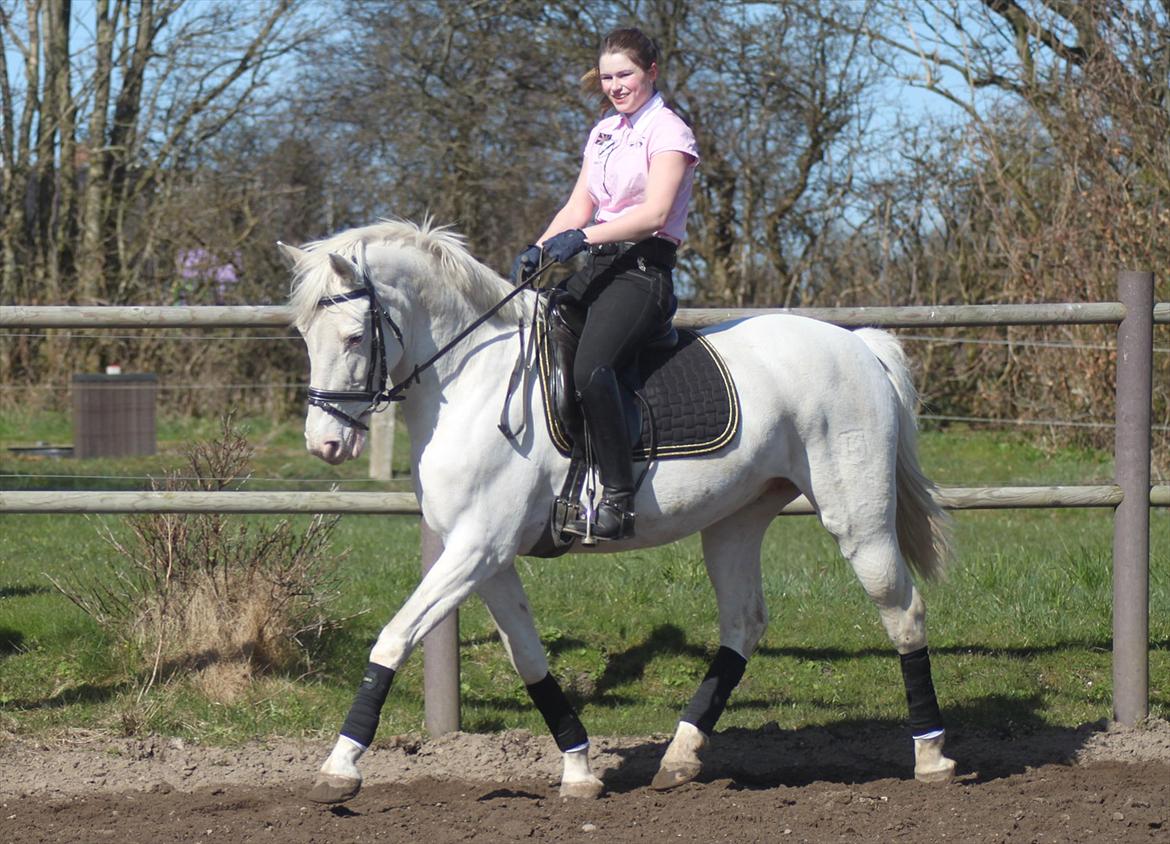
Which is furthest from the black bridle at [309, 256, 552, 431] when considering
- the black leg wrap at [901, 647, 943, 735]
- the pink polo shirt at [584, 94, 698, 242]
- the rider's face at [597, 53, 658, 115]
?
the black leg wrap at [901, 647, 943, 735]

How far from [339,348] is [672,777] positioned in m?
1.93

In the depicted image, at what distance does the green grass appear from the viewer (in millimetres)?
5543

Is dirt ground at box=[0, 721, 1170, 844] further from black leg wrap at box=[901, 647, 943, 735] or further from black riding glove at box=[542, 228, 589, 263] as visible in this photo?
black riding glove at box=[542, 228, 589, 263]

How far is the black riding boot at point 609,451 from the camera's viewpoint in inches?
166

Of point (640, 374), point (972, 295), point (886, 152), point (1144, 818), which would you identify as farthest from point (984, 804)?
point (886, 152)

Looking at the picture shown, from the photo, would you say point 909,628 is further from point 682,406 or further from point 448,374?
point 448,374

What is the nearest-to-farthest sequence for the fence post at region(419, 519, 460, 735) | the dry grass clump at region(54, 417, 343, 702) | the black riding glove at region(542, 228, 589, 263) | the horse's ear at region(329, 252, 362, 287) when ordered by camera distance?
the horse's ear at region(329, 252, 362, 287) → the black riding glove at region(542, 228, 589, 263) → the fence post at region(419, 519, 460, 735) → the dry grass clump at region(54, 417, 343, 702)

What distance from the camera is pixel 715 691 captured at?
485 cm

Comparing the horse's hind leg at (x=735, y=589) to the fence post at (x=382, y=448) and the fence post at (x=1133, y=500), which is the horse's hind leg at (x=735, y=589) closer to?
the fence post at (x=1133, y=500)

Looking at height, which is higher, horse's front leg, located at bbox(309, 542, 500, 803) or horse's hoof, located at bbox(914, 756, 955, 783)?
horse's front leg, located at bbox(309, 542, 500, 803)

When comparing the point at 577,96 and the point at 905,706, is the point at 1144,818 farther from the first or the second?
the point at 577,96

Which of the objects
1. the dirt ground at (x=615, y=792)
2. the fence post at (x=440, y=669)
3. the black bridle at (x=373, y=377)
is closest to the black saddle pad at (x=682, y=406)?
the black bridle at (x=373, y=377)

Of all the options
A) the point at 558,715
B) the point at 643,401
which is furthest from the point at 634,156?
the point at 558,715

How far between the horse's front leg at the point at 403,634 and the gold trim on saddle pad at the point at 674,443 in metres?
0.48
